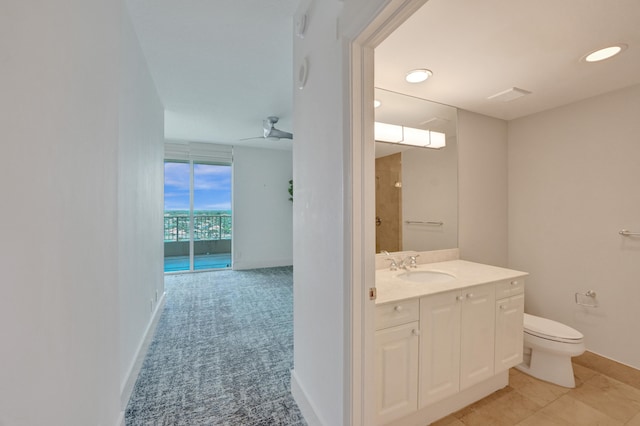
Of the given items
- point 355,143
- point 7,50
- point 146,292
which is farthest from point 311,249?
point 146,292

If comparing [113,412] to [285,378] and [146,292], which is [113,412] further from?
[146,292]

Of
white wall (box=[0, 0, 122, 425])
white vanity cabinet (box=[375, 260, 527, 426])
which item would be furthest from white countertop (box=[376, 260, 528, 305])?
white wall (box=[0, 0, 122, 425])

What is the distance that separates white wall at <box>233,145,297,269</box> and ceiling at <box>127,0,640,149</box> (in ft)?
8.99

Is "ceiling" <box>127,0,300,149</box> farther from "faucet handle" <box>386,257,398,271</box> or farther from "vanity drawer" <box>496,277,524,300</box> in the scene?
"vanity drawer" <box>496,277,524,300</box>

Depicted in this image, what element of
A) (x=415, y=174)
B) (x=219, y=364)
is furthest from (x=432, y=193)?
(x=219, y=364)

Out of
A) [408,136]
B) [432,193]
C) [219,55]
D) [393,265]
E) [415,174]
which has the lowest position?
[393,265]

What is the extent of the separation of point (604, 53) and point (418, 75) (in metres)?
1.18

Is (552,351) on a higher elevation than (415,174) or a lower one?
lower

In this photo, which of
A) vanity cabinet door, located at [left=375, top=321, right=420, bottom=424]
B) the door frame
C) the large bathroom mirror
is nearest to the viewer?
the door frame

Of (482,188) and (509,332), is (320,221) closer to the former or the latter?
(509,332)

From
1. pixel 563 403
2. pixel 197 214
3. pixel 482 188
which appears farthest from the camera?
pixel 197 214

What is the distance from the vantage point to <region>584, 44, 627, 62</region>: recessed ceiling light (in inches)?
66.5

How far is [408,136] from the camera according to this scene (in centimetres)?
247

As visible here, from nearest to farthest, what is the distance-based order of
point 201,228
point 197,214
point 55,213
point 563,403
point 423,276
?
point 55,213
point 563,403
point 423,276
point 197,214
point 201,228
